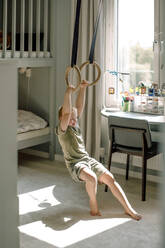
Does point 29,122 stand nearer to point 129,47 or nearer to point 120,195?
point 129,47

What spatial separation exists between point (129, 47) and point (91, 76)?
1.65ft

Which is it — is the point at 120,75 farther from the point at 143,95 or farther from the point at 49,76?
the point at 49,76

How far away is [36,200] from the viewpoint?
10.9 feet

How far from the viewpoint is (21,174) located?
13.3ft

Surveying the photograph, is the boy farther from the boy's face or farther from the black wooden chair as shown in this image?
the black wooden chair

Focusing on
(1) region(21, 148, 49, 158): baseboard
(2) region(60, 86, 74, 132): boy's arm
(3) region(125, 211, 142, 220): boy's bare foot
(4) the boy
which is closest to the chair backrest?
(4) the boy

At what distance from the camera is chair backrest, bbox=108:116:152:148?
3.23 meters

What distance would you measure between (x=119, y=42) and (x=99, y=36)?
254 millimetres

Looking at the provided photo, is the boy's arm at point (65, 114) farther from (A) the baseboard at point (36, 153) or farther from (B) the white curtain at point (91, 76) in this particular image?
(A) the baseboard at point (36, 153)

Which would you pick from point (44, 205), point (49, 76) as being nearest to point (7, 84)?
point (44, 205)

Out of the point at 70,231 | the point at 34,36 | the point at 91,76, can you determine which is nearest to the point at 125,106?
the point at 91,76

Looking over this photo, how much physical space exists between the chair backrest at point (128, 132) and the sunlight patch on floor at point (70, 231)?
71 centimetres

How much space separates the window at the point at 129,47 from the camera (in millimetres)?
3932

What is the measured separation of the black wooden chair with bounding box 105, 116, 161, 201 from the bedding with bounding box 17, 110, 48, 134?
3.87ft
